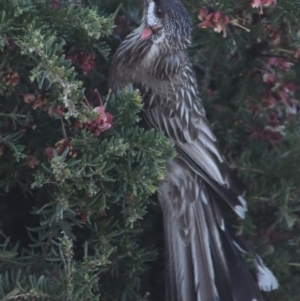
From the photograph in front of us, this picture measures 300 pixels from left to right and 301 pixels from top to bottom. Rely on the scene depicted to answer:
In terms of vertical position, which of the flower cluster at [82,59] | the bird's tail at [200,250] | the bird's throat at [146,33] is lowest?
the bird's tail at [200,250]

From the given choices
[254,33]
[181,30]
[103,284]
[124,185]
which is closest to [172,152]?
[124,185]

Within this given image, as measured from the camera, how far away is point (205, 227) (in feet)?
8.73

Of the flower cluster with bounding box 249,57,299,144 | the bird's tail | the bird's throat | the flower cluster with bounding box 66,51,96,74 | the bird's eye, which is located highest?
the bird's eye

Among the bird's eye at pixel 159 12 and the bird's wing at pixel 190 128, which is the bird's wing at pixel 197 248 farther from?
the bird's eye at pixel 159 12

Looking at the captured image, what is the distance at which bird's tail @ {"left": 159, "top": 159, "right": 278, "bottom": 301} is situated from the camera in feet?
8.01

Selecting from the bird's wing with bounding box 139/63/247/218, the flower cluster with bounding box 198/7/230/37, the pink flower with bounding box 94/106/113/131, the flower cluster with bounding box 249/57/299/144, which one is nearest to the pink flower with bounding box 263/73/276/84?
the flower cluster with bounding box 249/57/299/144

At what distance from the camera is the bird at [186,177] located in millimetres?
2463

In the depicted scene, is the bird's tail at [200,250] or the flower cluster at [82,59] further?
the bird's tail at [200,250]

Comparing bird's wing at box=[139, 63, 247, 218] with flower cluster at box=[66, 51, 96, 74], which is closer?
flower cluster at box=[66, 51, 96, 74]

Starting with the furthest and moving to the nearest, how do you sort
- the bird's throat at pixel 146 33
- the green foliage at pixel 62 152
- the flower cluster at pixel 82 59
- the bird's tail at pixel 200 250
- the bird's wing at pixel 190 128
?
the bird's throat at pixel 146 33
the bird's wing at pixel 190 128
the bird's tail at pixel 200 250
the flower cluster at pixel 82 59
the green foliage at pixel 62 152

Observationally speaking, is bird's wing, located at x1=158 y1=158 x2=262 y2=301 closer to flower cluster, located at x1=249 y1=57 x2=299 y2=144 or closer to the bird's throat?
flower cluster, located at x1=249 y1=57 x2=299 y2=144

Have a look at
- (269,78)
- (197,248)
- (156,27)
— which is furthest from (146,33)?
(197,248)

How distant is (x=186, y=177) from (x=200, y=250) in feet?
1.09

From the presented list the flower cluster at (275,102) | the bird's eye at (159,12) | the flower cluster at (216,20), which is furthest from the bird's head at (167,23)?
the flower cluster at (216,20)
